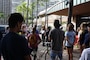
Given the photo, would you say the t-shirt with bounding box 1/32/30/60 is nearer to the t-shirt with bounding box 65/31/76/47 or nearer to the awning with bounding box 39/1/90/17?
the t-shirt with bounding box 65/31/76/47

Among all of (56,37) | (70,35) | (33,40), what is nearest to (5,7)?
(33,40)

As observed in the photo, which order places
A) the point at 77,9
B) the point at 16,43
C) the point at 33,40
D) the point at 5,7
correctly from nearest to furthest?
the point at 16,43 < the point at 33,40 < the point at 77,9 < the point at 5,7

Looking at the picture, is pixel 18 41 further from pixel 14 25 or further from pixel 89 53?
pixel 89 53

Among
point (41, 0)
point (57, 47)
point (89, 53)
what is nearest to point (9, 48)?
point (89, 53)

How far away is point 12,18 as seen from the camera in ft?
18.1

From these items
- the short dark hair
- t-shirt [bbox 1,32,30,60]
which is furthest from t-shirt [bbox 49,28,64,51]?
the short dark hair

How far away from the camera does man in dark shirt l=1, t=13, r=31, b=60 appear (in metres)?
5.47

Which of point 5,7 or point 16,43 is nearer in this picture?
point 16,43

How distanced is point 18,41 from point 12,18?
37 centimetres

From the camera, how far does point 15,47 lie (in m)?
5.55

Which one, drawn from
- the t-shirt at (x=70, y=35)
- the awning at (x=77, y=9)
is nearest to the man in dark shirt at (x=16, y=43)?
the t-shirt at (x=70, y=35)

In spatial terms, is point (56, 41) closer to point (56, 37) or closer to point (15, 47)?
point (56, 37)

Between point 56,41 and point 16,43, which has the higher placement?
point 16,43

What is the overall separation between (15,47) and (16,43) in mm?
75
